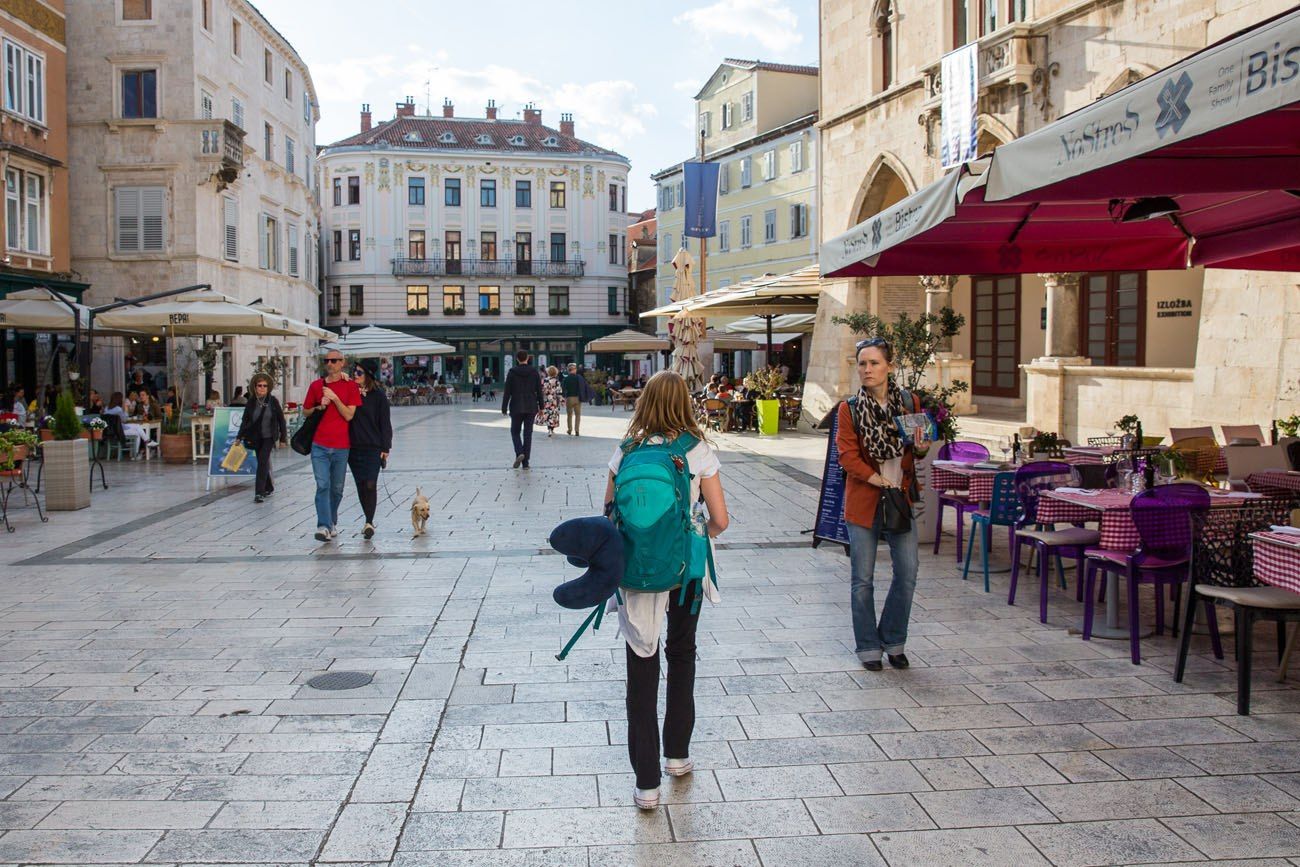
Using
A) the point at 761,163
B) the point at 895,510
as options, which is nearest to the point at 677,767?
the point at 895,510

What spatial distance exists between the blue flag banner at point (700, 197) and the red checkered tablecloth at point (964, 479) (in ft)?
52.2

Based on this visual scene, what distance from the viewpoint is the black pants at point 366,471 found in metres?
10.3

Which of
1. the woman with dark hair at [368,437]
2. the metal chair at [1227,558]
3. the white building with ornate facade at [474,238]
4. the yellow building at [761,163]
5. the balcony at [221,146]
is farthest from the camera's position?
the white building with ornate facade at [474,238]

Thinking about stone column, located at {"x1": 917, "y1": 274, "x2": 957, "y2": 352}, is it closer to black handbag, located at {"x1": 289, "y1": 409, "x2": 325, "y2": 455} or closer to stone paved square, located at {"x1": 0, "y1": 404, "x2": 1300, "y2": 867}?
stone paved square, located at {"x1": 0, "y1": 404, "x2": 1300, "y2": 867}

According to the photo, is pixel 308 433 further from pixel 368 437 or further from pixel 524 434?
pixel 524 434

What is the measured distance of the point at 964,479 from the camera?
8703mm

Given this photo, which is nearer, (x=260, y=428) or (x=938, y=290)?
(x=260, y=428)

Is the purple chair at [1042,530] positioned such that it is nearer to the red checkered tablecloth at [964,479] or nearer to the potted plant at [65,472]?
the red checkered tablecloth at [964,479]

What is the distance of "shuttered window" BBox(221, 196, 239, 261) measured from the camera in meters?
28.3

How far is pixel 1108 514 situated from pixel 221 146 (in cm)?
2494

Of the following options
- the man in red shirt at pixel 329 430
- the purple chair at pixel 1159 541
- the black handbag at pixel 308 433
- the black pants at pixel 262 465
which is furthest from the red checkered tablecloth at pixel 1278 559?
the black pants at pixel 262 465

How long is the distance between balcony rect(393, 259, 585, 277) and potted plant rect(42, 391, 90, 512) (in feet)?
150

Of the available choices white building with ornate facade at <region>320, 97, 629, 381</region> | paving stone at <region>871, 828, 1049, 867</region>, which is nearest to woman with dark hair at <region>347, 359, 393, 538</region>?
paving stone at <region>871, 828, 1049, 867</region>

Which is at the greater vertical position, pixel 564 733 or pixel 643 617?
pixel 643 617
